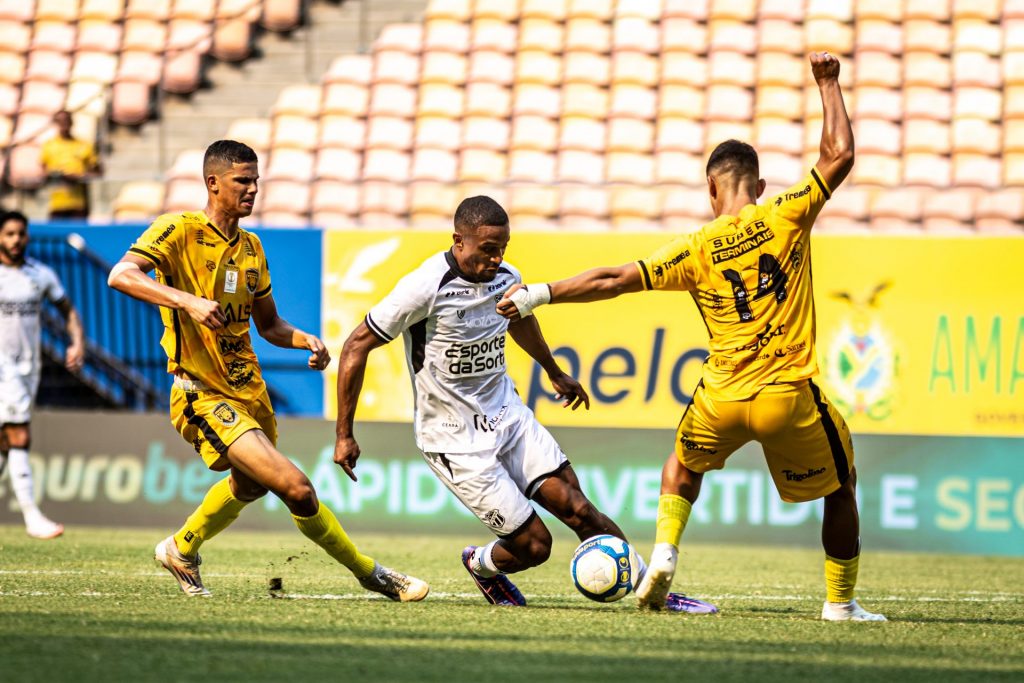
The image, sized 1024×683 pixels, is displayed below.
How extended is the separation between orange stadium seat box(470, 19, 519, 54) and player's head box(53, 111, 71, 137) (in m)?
4.61

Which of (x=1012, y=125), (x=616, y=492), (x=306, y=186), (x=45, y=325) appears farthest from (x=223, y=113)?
(x=1012, y=125)

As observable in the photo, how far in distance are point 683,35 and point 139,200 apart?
250 inches

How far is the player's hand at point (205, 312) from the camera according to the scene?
655 cm

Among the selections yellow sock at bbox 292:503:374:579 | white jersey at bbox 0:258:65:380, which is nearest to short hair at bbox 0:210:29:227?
white jersey at bbox 0:258:65:380

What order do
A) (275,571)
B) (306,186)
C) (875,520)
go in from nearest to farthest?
1. (275,571)
2. (875,520)
3. (306,186)

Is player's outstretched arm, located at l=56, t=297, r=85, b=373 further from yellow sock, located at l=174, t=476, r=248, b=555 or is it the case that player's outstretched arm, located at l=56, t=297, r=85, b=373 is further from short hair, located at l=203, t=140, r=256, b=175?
short hair, located at l=203, t=140, r=256, b=175

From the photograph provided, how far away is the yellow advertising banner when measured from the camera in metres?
12.5

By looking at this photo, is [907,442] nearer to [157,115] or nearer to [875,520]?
[875,520]

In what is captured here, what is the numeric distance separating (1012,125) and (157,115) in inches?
381

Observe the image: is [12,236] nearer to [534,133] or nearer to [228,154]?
[228,154]

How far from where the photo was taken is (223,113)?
57.9 feet

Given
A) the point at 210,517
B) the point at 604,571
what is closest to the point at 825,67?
the point at 604,571

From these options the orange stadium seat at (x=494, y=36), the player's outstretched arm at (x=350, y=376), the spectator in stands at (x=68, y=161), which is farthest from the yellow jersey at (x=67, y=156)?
the player's outstretched arm at (x=350, y=376)

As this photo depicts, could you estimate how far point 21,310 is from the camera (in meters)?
12.1
